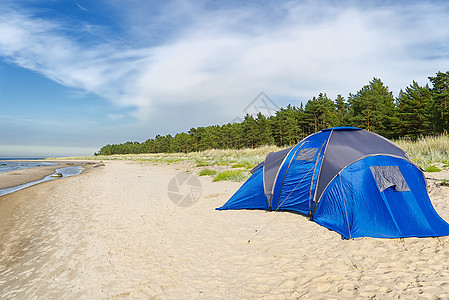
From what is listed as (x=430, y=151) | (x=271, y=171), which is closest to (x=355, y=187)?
(x=271, y=171)

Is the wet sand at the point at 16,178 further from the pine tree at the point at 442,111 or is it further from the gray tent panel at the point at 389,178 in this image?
the pine tree at the point at 442,111

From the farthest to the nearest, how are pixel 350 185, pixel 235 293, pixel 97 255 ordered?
1. pixel 350 185
2. pixel 97 255
3. pixel 235 293

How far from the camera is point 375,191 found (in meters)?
5.64

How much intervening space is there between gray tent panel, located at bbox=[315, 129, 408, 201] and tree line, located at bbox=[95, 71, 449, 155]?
3022 cm

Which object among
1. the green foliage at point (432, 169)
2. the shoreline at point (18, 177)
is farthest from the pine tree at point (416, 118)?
the shoreline at point (18, 177)

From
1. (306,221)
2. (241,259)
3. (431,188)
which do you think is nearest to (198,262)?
(241,259)

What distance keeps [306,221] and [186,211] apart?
426cm

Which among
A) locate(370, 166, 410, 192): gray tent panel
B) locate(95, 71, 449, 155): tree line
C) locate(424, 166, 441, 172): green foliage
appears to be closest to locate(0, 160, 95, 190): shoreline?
locate(370, 166, 410, 192): gray tent panel

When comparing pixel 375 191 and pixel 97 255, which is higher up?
pixel 375 191

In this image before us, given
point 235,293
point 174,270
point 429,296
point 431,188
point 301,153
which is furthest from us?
point 431,188

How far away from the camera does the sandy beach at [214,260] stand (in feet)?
12.1

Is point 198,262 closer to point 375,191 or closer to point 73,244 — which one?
point 73,244

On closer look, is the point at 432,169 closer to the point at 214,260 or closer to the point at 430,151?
the point at 430,151

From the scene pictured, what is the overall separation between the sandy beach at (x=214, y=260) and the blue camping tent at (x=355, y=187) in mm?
313
